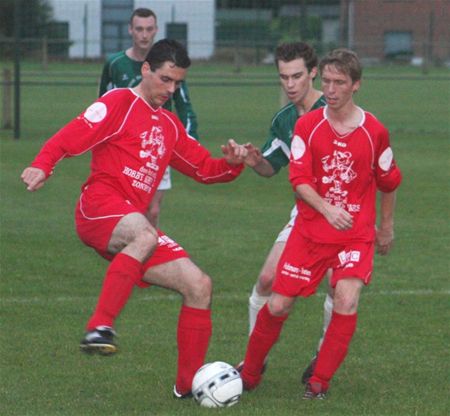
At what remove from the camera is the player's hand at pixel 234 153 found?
22.5 feet

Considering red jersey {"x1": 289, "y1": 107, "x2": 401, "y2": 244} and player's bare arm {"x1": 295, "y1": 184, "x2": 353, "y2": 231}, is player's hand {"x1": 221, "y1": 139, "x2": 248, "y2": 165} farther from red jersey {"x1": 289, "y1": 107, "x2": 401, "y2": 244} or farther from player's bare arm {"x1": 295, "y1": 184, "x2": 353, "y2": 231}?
player's bare arm {"x1": 295, "y1": 184, "x2": 353, "y2": 231}

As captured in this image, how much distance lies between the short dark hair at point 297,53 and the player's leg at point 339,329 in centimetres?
132

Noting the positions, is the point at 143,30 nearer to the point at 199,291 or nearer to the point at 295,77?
the point at 295,77

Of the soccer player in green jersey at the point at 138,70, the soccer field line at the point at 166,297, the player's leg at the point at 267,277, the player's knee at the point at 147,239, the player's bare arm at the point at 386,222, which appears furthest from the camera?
the soccer player in green jersey at the point at 138,70

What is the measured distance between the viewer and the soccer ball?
642 cm

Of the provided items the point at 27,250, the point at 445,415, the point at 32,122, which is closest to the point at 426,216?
the point at 27,250

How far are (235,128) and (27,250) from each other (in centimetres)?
1303

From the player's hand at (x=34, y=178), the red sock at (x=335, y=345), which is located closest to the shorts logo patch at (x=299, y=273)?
the red sock at (x=335, y=345)

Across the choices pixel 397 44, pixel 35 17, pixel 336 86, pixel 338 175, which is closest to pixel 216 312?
pixel 338 175

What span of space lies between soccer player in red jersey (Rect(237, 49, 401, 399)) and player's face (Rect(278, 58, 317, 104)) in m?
0.42

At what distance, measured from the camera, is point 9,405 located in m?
6.43

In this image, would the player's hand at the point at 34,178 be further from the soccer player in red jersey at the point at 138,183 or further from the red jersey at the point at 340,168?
the red jersey at the point at 340,168

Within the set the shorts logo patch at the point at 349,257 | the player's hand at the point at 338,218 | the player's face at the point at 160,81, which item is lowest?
the shorts logo patch at the point at 349,257

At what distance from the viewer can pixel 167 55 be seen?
259 inches
